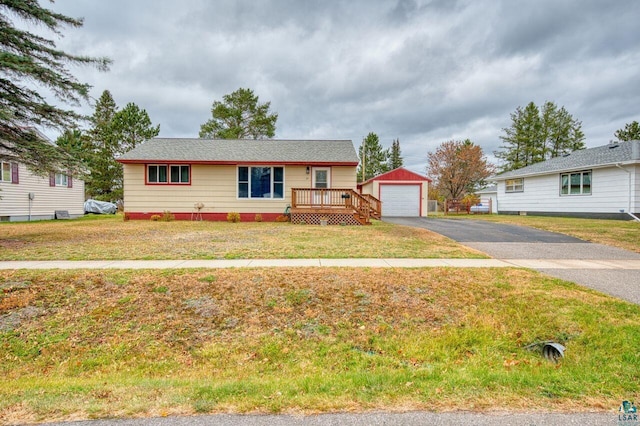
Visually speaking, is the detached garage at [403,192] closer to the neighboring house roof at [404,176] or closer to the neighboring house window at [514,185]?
the neighboring house roof at [404,176]

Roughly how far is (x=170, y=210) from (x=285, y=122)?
79.3 ft

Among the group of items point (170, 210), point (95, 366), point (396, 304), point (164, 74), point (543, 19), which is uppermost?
point (164, 74)

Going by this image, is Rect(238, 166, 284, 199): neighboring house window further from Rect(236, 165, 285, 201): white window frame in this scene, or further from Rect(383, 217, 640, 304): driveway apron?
Rect(383, 217, 640, 304): driveway apron

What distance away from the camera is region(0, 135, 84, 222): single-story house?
17.3 m

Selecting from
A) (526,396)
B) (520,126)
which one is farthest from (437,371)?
(520,126)

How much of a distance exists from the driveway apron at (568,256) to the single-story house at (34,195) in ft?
62.7

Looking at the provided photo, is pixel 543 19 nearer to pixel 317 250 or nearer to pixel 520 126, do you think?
pixel 317 250

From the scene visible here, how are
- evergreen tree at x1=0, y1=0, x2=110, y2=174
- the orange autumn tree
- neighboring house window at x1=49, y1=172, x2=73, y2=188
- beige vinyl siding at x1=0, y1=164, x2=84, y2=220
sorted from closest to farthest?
evergreen tree at x1=0, y1=0, x2=110, y2=174 → beige vinyl siding at x1=0, y1=164, x2=84, y2=220 → neighboring house window at x1=49, y1=172, x2=73, y2=188 → the orange autumn tree

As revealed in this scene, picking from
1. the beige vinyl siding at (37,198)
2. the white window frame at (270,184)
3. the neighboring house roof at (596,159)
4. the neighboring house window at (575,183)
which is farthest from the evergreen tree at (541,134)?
the beige vinyl siding at (37,198)

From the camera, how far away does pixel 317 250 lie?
25.7 feet

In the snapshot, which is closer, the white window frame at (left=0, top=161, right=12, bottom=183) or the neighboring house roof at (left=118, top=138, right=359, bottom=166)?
the neighboring house roof at (left=118, top=138, right=359, bottom=166)

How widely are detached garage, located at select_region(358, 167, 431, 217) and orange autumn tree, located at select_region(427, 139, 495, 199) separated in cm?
1418

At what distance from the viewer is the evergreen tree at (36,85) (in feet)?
29.0

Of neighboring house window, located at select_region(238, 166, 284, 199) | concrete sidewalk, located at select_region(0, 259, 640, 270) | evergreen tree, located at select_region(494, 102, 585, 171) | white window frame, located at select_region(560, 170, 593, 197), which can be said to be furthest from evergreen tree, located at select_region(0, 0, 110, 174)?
evergreen tree, located at select_region(494, 102, 585, 171)
